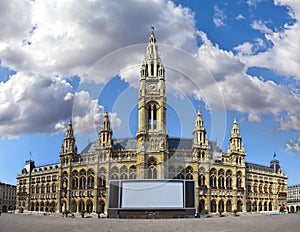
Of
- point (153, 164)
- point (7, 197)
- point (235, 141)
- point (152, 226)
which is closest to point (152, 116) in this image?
point (153, 164)

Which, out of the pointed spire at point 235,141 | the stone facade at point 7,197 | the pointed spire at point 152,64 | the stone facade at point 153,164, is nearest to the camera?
the stone facade at point 153,164

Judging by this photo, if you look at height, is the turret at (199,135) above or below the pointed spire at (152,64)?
below

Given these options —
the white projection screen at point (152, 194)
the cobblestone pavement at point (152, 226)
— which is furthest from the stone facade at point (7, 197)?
the cobblestone pavement at point (152, 226)

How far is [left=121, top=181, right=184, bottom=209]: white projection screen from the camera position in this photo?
283ft

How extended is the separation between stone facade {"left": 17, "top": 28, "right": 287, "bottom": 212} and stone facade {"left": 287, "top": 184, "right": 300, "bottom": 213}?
40568 mm

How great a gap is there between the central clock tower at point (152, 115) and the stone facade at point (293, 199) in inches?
3239

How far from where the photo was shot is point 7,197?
16588cm

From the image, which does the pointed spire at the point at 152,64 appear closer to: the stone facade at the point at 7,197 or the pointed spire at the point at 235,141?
the pointed spire at the point at 235,141

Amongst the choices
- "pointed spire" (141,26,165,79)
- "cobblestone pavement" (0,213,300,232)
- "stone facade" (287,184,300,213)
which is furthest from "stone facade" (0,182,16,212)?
"stone facade" (287,184,300,213)

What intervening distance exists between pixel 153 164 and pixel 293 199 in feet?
292

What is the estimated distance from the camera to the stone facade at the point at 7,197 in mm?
162625

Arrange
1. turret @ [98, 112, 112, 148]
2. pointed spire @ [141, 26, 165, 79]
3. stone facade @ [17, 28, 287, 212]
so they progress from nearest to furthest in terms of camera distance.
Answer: stone facade @ [17, 28, 287, 212] → pointed spire @ [141, 26, 165, 79] → turret @ [98, 112, 112, 148]

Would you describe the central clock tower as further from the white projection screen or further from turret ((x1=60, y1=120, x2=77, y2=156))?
turret ((x1=60, y1=120, x2=77, y2=156))

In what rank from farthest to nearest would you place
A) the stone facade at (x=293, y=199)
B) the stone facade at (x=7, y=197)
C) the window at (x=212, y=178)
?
the stone facade at (x=293, y=199) < the stone facade at (x=7, y=197) < the window at (x=212, y=178)
